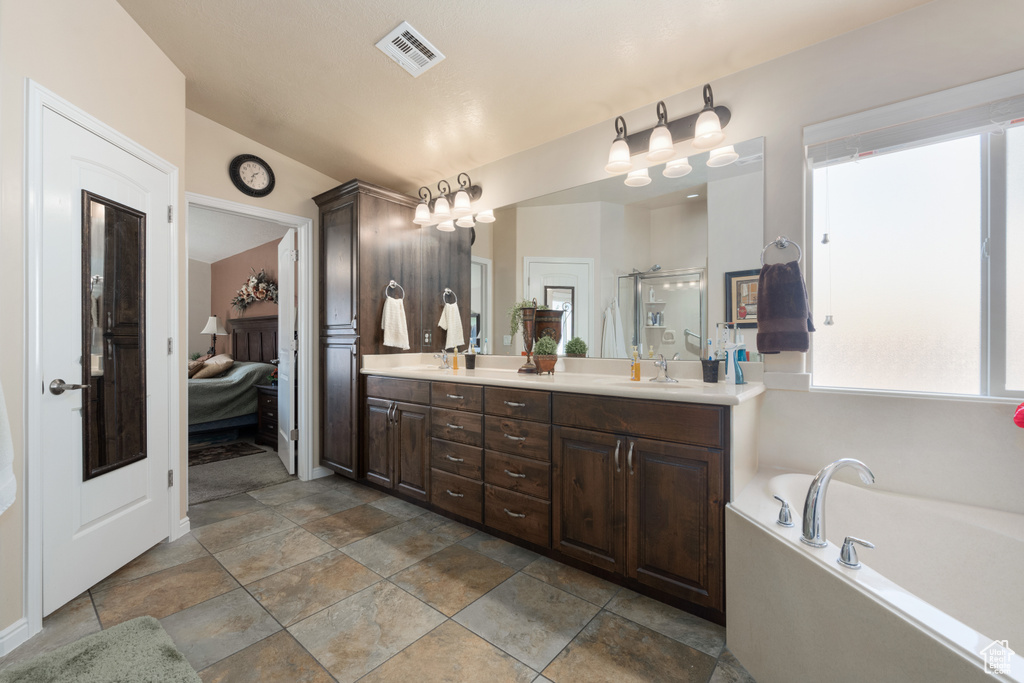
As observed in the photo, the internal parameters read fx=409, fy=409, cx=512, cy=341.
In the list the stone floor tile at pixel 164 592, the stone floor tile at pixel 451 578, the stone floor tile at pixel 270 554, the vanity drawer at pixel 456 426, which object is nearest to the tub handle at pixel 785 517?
the stone floor tile at pixel 451 578

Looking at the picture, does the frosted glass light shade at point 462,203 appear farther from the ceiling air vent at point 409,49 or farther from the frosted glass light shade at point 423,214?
the ceiling air vent at point 409,49

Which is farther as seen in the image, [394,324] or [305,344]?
[305,344]

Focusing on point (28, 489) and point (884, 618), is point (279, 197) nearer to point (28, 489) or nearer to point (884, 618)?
point (28, 489)

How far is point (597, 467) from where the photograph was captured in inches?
72.6

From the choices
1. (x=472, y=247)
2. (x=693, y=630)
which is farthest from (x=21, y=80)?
(x=693, y=630)

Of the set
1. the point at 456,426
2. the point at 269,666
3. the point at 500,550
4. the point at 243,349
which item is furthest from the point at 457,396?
the point at 243,349

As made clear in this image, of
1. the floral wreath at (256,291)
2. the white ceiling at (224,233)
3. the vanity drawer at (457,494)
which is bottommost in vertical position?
the vanity drawer at (457,494)

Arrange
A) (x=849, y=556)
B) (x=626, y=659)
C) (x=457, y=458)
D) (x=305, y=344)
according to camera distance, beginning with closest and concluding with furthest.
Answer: (x=849, y=556) → (x=626, y=659) → (x=457, y=458) → (x=305, y=344)

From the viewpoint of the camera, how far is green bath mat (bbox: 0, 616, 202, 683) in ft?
2.98

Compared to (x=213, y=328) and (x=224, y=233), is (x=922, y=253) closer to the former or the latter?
(x=224, y=233)

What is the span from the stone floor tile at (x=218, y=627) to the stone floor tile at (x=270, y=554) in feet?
0.61

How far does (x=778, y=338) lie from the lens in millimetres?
1824

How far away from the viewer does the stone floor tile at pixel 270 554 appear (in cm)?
200

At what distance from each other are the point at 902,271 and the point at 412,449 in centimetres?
272
